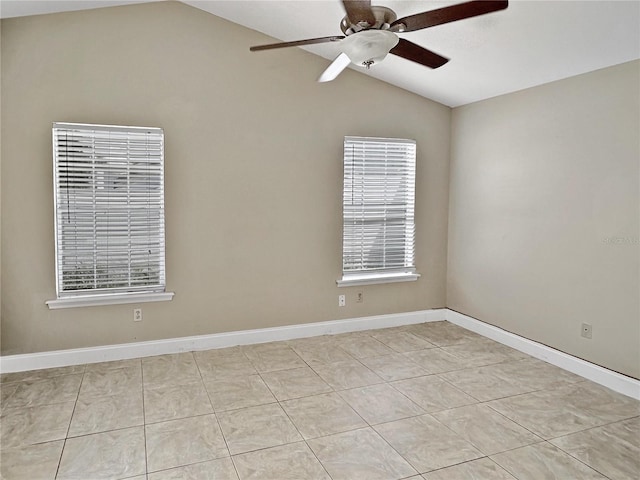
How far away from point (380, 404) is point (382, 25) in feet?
7.69

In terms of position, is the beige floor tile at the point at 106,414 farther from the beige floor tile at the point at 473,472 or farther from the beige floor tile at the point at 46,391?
the beige floor tile at the point at 473,472

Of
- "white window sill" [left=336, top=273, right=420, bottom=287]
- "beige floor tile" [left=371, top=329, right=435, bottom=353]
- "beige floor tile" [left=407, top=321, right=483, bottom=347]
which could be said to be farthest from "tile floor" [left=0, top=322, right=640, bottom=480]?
"white window sill" [left=336, top=273, right=420, bottom=287]

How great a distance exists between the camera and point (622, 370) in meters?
3.18

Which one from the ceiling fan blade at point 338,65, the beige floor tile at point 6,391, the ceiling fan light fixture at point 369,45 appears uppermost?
the ceiling fan blade at point 338,65

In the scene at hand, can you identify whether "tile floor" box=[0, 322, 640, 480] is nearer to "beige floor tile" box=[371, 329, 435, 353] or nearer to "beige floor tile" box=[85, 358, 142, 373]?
"beige floor tile" box=[85, 358, 142, 373]

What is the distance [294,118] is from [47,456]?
316cm

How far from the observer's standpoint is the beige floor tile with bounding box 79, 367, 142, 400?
10.3ft

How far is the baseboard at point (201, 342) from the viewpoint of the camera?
11.4 feet

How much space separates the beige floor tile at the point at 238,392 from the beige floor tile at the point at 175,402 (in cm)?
6

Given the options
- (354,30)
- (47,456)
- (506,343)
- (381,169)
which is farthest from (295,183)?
(47,456)

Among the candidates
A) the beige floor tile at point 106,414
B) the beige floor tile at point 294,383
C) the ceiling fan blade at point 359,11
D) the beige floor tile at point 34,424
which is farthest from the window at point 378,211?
the beige floor tile at point 34,424

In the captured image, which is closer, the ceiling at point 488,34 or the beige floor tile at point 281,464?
the beige floor tile at point 281,464

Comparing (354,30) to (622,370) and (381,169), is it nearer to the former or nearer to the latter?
(381,169)

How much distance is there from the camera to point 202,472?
2.24 m
